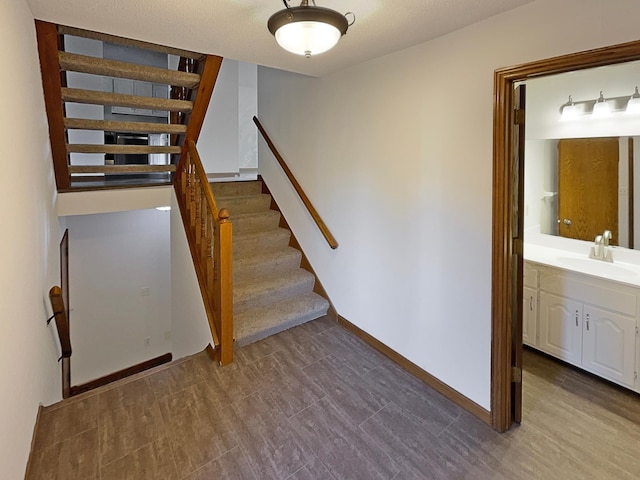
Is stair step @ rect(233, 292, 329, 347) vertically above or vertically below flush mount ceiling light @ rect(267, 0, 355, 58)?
below

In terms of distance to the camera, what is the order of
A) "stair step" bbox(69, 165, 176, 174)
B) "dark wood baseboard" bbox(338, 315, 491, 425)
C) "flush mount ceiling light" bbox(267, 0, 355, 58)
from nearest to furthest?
"flush mount ceiling light" bbox(267, 0, 355, 58) → "dark wood baseboard" bbox(338, 315, 491, 425) → "stair step" bbox(69, 165, 176, 174)

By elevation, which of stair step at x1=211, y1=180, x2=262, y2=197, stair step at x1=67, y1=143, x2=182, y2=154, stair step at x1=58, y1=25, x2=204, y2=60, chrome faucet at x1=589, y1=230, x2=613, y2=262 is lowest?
chrome faucet at x1=589, y1=230, x2=613, y2=262

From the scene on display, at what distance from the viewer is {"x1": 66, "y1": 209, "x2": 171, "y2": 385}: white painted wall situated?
171 inches

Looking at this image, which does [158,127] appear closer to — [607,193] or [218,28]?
[218,28]

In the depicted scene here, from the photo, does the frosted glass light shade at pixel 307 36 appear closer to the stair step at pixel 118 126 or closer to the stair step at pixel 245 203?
the stair step at pixel 118 126

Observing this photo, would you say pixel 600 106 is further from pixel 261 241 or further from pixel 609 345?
pixel 261 241

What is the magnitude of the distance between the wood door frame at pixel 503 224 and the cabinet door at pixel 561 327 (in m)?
0.96

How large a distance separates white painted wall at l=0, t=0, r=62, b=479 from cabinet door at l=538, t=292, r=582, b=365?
325 cm

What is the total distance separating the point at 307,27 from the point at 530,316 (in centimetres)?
273

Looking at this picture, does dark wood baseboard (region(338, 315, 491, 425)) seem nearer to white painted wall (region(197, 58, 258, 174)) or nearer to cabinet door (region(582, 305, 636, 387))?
cabinet door (region(582, 305, 636, 387))

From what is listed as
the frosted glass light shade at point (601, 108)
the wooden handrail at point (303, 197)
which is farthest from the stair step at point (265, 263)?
the frosted glass light shade at point (601, 108)

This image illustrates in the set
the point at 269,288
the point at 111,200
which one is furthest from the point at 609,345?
the point at 111,200

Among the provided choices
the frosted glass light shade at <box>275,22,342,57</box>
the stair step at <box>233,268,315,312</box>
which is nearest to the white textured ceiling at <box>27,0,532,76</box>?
the frosted glass light shade at <box>275,22,342,57</box>

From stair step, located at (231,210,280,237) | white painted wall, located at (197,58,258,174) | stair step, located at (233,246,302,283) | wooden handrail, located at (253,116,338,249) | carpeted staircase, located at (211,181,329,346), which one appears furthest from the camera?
white painted wall, located at (197,58,258,174)
